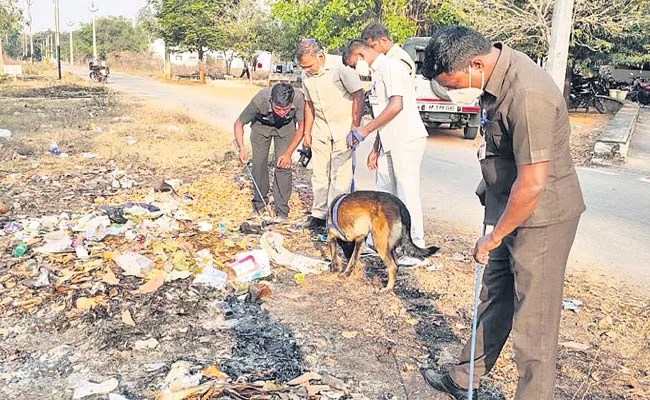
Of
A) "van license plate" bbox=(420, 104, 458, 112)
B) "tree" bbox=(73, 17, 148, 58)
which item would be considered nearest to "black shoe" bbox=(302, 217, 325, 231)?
"van license plate" bbox=(420, 104, 458, 112)

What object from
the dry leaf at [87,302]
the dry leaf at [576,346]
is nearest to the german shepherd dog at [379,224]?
the dry leaf at [576,346]

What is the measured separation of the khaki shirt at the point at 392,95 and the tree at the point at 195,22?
3108 centimetres

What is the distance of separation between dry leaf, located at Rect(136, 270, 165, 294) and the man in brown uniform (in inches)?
104

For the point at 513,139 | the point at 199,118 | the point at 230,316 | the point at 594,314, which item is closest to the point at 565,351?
the point at 594,314

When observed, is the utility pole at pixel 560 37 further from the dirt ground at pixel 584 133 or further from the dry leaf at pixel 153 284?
the dry leaf at pixel 153 284

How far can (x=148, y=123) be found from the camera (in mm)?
14391

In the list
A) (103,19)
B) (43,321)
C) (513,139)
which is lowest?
(43,321)

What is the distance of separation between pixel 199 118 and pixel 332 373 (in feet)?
45.9

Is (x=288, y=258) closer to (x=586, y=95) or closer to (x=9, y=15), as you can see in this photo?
(x=586, y=95)

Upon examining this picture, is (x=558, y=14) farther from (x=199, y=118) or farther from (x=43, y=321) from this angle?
(x=199, y=118)

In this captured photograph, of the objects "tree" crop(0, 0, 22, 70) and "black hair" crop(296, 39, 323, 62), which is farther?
"tree" crop(0, 0, 22, 70)

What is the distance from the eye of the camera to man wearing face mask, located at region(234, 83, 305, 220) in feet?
18.5

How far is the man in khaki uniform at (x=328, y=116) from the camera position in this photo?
5289 mm

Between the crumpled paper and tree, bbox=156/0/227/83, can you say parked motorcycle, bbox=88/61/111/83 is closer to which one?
tree, bbox=156/0/227/83
